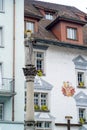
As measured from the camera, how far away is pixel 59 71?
35.2 meters

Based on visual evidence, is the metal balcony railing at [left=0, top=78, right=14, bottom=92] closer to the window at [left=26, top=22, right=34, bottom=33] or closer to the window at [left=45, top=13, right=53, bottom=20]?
the window at [left=26, top=22, right=34, bottom=33]

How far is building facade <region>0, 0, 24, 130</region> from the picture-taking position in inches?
1294

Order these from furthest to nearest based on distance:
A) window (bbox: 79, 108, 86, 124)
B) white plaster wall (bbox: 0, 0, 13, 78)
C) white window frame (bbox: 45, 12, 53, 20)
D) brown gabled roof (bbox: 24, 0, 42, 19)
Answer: white window frame (bbox: 45, 12, 53, 20) → brown gabled roof (bbox: 24, 0, 42, 19) → window (bbox: 79, 108, 86, 124) → white plaster wall (bbox: 0, 0, 13, 78)

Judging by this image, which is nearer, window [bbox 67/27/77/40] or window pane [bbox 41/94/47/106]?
window pane [bbox 41/94/47/106]

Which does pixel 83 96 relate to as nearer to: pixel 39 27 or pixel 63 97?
pixel 63 97

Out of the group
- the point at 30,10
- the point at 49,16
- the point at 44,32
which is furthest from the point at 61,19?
the point at 49,16

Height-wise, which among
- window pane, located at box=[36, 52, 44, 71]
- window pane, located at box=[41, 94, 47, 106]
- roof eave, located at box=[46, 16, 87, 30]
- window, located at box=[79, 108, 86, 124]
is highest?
roof eave, located at box=[46, 16, 87, 30]

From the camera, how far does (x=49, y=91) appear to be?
34375mm

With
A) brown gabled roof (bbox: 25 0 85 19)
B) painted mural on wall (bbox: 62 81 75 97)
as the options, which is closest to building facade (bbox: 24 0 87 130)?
painted mural on wall (bbox: 62 81 75 97)

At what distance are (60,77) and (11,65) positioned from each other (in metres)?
3.89

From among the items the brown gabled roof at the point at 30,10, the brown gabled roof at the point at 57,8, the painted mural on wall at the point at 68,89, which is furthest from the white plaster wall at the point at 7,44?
the painted mural on wall at the point at 68,89

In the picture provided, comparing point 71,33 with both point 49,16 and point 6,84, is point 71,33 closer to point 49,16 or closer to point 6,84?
point 49,16

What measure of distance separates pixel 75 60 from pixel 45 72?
3.29 metres

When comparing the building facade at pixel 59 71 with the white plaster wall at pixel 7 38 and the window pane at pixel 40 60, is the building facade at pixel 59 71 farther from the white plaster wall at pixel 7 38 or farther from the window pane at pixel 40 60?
the white plaster wall at pixel 7 38
